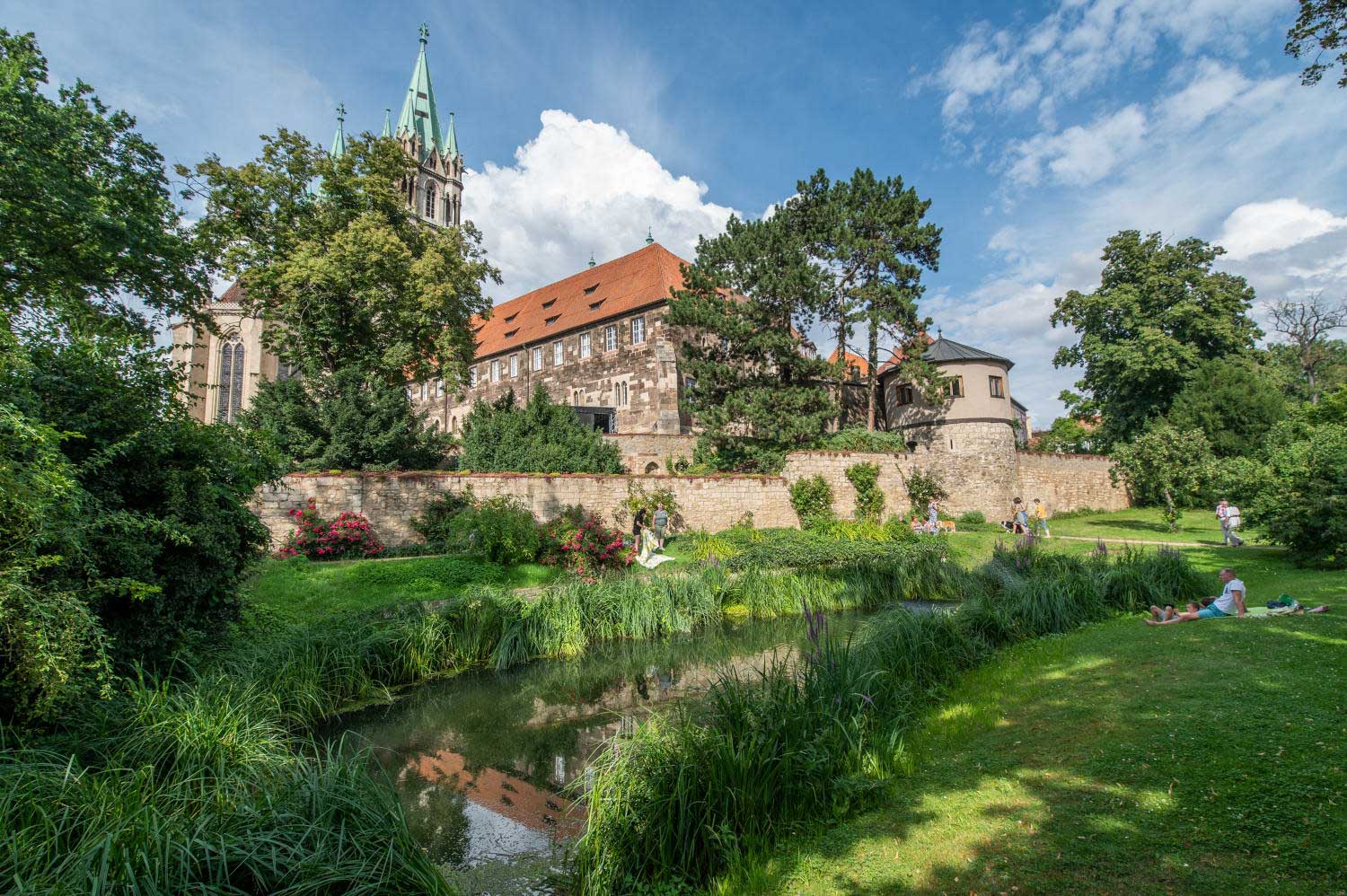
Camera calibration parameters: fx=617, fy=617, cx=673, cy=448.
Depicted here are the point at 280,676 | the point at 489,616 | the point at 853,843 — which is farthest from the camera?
the point at 489,616

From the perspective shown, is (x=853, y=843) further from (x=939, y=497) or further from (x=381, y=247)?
(x=939, y=497)

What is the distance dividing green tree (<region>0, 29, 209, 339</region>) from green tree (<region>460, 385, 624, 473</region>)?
33.7ft

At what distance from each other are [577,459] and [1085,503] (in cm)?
2746

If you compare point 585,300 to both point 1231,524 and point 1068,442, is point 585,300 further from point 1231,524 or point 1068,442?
point 1068,442

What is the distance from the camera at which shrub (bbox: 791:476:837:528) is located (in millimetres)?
24000

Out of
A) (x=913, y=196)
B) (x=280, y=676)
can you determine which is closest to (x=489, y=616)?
(x=280, y=676)

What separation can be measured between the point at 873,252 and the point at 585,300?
18147 millimetres

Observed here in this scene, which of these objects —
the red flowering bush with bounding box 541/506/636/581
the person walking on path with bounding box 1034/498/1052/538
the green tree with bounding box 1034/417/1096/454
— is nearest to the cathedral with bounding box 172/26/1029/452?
the person walking on path with bounding box 1034/498/1052/538

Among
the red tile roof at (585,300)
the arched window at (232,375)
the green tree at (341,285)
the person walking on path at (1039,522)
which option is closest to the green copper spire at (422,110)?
the red tile roof at (585,300)

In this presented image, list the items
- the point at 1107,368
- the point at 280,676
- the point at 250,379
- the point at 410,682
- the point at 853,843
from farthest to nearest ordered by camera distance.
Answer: the point at 250,379
the point at 1107,368
the point at 410,682
the point at 280,676
the point at 853,843

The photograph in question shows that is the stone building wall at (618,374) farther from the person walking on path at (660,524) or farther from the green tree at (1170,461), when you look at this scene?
the green tree at (1170,461)

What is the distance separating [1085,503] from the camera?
3275 centimetres

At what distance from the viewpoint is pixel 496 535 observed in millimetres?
14359

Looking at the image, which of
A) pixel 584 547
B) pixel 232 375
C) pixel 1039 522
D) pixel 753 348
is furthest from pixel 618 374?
pixel 232 375
